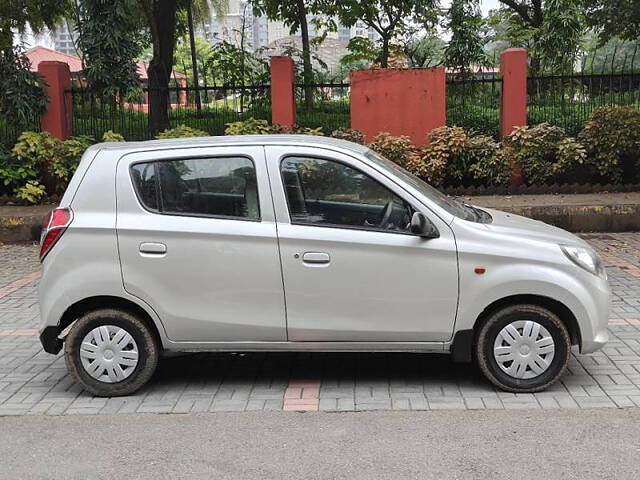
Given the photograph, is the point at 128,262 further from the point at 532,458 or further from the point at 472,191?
the point at 472,191

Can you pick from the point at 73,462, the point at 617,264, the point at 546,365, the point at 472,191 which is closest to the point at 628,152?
the point at 472,191

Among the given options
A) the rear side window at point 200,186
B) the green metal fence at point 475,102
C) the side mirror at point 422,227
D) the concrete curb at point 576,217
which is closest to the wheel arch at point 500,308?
the side mirror at point 422,227

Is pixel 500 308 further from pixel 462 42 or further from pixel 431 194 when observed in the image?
pixel 462 42

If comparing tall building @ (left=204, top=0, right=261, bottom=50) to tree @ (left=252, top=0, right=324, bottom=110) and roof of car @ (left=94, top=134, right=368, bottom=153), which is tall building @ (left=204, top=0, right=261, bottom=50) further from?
roof of car @ (left=94, top=134, right=368, bottom=153)

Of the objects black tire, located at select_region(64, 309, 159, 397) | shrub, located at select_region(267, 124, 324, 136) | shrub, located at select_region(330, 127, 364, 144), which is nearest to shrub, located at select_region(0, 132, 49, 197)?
shrub, located at select_region(267, 124, 324, 136)

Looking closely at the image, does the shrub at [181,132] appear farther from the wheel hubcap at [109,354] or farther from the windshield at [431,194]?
the wheel hubcap at [109,354]

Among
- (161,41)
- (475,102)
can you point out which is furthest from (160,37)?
(475,102)

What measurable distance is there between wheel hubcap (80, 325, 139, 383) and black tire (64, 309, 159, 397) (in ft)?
0.08

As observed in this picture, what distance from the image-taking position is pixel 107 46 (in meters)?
13.3

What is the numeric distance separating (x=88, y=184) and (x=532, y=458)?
10.7 feet

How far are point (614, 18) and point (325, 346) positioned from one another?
1924 centimetres

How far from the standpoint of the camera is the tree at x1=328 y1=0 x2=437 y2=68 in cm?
1725

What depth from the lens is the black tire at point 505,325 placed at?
186 inches

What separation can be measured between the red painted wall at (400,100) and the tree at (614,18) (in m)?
9.56
